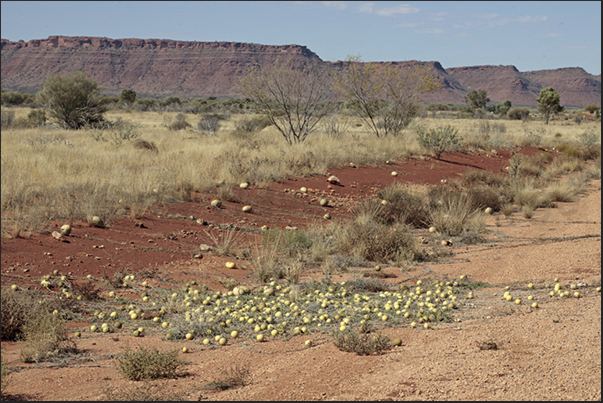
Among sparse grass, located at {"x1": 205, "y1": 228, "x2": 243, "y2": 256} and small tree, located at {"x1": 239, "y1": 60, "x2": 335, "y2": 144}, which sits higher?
small tree, located at {"x1": 239, "y1": 60, "x2": 335, "y2": 144}

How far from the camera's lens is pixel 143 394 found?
3.72 metres

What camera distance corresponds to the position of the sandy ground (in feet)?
12.7

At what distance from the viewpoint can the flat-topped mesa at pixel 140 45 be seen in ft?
416

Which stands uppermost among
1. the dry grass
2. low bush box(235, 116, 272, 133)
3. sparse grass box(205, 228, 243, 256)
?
low bush box(235, 116, 272, 133)

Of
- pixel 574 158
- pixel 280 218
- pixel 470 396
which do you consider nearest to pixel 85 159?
pixel 280 218

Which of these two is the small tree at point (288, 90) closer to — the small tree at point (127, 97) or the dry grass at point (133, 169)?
the dry grass at point (133, 169)

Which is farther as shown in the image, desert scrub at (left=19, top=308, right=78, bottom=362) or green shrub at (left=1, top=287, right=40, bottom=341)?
green shrub at (left=1, top=287, right=40, bottom=341)

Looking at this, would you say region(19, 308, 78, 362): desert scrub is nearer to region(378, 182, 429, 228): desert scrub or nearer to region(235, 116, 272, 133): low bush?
region(378, 182, 429, 228): desert scrub

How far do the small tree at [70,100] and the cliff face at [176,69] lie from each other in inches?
3052

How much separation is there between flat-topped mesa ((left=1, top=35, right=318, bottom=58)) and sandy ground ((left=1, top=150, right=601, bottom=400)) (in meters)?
124

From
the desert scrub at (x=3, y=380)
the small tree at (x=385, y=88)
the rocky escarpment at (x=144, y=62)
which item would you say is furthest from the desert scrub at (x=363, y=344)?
the rocky escarpment at (x=144, y=62)

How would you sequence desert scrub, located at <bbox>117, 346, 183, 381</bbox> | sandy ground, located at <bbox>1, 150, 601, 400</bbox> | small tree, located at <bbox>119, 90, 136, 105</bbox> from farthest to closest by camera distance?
1. small tree, located at <bbox>119, 90, 136, 105</bbox>
2. desert scrub, located at <bbox>117, 346, 183, 381</bbox>
3. sandy ground, located at <bbox>1, 150, 601, 400</bbox>

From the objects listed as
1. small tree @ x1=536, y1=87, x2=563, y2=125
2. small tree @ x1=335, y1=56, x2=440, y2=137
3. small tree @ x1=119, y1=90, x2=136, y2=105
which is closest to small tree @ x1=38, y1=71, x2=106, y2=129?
small tree @ x1=335, y1=56, x2=440, y2=137

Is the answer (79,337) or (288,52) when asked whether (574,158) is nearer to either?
(79,337)
